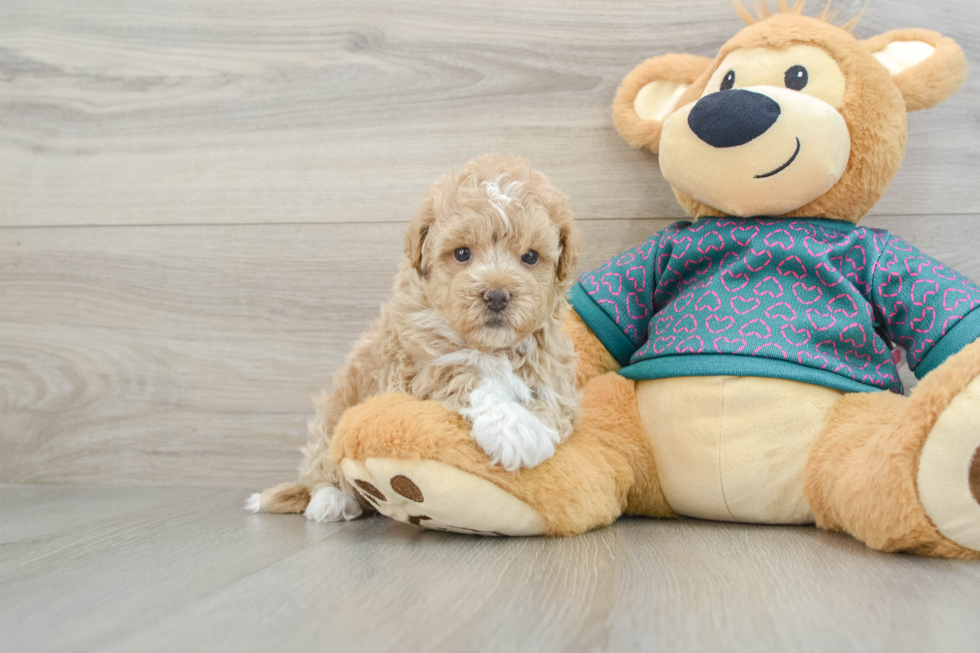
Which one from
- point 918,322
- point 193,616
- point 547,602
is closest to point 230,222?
point 193,616

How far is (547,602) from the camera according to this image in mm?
665

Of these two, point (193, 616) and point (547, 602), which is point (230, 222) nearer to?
point (193, 616)

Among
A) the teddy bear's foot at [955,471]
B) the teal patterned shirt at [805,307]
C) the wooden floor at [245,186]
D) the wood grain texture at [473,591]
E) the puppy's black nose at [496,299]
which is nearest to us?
the wood grain texture at [473,591]

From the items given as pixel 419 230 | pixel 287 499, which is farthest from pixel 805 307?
pixel 287 499

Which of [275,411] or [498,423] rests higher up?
[498,423]

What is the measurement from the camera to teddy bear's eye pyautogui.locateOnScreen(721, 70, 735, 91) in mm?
1130

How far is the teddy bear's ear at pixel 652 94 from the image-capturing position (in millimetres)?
1238

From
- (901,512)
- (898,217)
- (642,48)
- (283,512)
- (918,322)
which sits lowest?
(283,512)

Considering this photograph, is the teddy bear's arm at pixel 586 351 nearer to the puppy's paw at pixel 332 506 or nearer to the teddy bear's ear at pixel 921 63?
the puppy's paw at pixel 332 506

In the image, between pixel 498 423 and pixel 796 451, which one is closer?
pixel 498 423

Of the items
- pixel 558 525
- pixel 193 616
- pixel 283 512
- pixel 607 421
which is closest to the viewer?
pixel 193 616

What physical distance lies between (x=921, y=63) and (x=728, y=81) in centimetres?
30

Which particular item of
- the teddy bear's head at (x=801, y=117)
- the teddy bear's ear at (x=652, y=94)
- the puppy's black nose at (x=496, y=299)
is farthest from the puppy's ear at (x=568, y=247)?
the teddy bear's ear at (x=652, y=94)

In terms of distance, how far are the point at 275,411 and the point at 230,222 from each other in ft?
1.32
